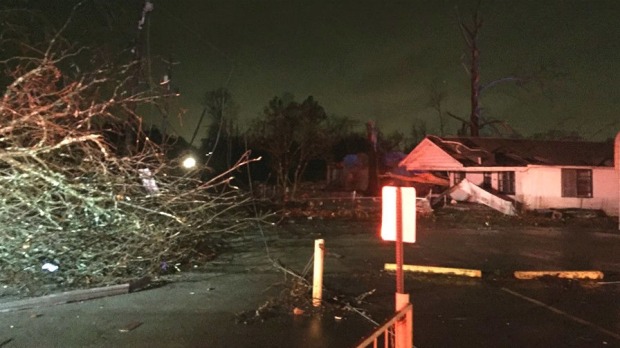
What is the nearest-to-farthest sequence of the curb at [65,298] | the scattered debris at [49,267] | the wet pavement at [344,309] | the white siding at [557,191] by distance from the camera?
1. the wet pavement at [344,309]
2. the curb at [65,298]
3. the scattered debris at [49,267]
4. the white siding at [557,191]

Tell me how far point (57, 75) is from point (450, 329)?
6.80 meters

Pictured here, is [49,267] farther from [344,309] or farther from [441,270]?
[441,270]

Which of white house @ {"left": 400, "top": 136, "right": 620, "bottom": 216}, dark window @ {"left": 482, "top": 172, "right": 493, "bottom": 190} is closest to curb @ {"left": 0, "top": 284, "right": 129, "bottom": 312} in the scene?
white house @ {"left": 400, "top": 136, "right": 620, "bottom": 216}

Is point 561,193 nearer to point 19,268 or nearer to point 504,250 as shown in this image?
point 504,250

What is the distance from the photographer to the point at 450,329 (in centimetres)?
704

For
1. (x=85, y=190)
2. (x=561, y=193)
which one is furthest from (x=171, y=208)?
(x=561, y=193)

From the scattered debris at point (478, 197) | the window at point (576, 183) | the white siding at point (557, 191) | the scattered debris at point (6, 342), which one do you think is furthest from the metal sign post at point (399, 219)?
the window at point (576, 183)

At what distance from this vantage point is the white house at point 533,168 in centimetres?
2562

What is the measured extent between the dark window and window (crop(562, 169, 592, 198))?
158 inches

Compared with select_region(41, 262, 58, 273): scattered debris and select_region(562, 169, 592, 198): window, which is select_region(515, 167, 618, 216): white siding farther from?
select_region(41, 262, 58, 273): scattered debris

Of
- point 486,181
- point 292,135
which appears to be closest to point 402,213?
point 486,181

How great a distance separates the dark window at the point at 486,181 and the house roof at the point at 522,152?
0.64m

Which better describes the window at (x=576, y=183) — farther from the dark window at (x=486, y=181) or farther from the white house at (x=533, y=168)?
the dark window at (x=486, y=181)

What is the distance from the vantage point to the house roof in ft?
90.9
